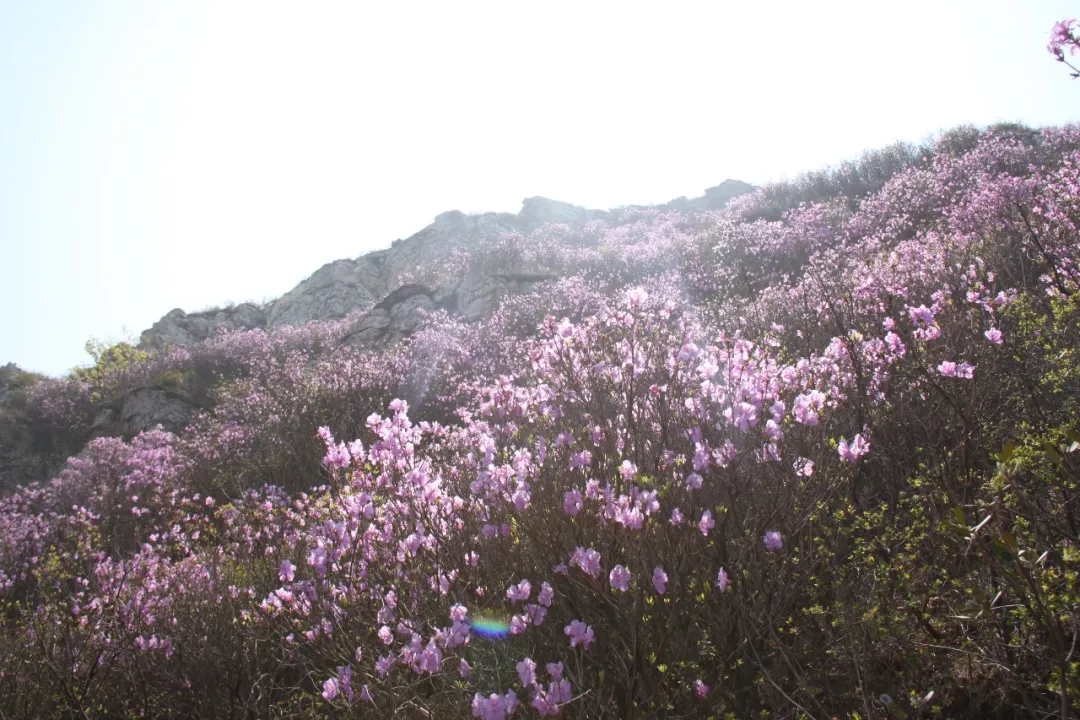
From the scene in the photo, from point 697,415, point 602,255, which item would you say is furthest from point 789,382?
point 602,255

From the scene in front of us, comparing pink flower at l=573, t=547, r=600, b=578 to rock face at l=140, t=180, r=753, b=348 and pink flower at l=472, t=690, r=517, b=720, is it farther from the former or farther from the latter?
rock face at l=140, t=180, r=753, b=348

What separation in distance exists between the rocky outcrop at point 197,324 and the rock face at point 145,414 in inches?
378

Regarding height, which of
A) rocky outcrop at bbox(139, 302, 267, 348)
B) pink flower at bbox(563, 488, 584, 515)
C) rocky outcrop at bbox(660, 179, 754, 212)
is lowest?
pink flower at bbox(563, 488, 584, 515)

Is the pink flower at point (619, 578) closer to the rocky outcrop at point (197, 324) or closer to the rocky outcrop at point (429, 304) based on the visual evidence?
the rocky outcrop at point (429, 304)

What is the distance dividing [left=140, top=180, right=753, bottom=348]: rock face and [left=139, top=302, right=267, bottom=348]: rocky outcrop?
0.04 m

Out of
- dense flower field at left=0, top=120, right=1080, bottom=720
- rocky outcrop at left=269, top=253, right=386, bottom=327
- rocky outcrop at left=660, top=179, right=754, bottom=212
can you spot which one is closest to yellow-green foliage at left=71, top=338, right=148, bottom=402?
rocky outcrop at left=269, top=253, right=386, bottom=327

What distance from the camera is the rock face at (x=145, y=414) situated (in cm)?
1321

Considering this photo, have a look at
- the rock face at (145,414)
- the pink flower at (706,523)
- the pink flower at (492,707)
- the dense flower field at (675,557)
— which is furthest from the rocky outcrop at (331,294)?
the pink flower at (492,707)

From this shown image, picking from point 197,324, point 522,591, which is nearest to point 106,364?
point 197,324

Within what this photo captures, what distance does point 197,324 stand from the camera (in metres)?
24.7

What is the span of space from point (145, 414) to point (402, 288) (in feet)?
23.5

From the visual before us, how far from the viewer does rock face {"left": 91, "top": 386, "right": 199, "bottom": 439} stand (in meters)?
13.2

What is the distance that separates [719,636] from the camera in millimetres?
2465

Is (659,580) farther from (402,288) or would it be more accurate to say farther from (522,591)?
(402,288)
